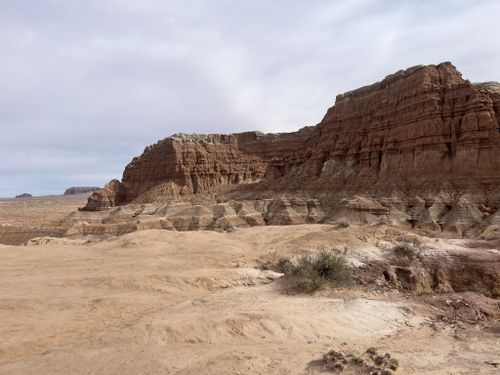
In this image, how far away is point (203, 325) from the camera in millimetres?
10477

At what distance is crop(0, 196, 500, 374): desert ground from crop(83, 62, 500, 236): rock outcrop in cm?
1820

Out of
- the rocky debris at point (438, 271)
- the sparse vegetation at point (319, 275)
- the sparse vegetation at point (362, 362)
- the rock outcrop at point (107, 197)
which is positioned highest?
the rock outcrop at point (107, 197)

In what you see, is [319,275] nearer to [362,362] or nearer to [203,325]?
[203,325]

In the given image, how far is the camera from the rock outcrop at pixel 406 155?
37.2 m

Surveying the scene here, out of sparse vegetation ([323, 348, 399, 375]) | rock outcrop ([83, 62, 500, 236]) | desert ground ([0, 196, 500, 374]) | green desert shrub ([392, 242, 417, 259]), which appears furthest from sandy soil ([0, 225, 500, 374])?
rock outcrop ([83, 62, 500, 236])

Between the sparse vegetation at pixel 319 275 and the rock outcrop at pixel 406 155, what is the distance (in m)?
21.4

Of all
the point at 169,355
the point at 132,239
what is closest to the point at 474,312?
the point at 169,355

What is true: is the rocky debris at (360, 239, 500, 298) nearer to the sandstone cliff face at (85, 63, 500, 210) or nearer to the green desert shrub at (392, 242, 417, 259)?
the green desert shrub at (392, 242, 417, 259)

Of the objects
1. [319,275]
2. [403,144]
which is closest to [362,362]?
[319,275]

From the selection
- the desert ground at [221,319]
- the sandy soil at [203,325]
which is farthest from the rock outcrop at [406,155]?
the sandy soil at [203,325]

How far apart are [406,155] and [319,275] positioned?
32639 mm

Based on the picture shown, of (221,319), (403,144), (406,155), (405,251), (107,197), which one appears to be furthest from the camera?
(107,197)

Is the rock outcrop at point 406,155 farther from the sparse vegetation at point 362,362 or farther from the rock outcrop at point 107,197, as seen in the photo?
the sparse vegetation at point 362,362

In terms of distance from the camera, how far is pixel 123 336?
32.6 feet
